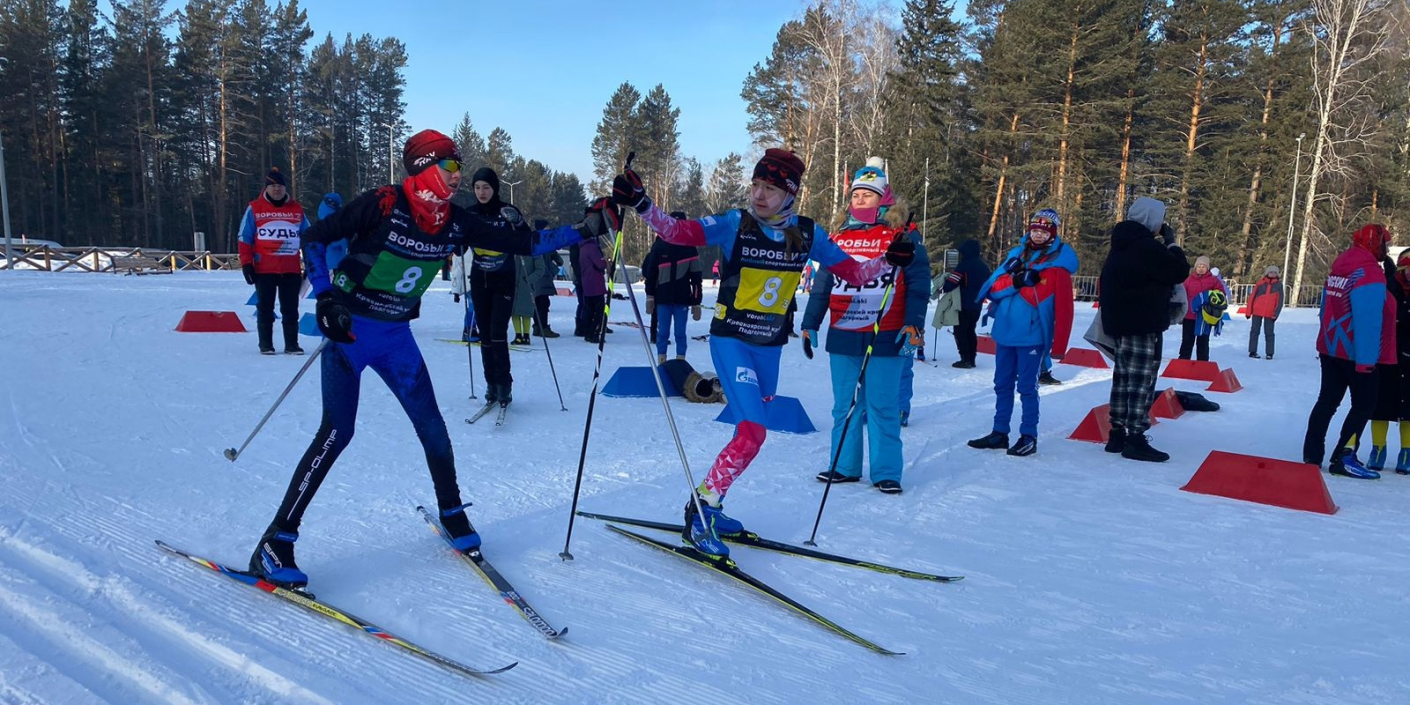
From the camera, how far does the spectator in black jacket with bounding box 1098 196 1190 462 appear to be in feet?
20.3

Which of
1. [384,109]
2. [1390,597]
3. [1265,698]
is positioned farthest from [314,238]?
[384,109]

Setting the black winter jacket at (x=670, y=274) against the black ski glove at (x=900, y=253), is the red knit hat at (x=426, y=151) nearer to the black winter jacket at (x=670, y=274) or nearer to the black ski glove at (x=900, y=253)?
the black ski glove at (x=900, y=253)

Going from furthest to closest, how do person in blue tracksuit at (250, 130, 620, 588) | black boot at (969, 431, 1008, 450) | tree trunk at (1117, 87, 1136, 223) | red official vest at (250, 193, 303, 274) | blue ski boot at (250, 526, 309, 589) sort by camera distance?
tree trunk at (1117, 87, 1136, 223)
red official vest at (250, 193, 303, 274)
black boot at (969, 431, 1008, 450)
person in blue tracksuit at (250, 130, 620, 588)
blue ski boot at (250, 526, 309, 589)

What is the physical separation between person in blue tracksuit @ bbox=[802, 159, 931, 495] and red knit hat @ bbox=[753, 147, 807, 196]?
145cm

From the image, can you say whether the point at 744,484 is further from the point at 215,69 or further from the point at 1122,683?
the point at 215,69

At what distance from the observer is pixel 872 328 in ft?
17.1

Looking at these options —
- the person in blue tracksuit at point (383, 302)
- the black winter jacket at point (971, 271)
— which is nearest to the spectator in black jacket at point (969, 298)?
the black winter jacket at point (971, 271)

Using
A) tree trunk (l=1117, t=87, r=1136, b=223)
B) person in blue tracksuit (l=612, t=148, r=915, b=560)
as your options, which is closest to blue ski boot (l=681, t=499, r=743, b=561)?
person in blue tracksuit (l=612, t=148, r=915, b=560)

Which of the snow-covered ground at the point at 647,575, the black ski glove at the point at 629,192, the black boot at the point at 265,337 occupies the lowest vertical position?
the snow-covered ground at the point at 647,575

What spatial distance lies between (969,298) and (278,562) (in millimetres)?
10394

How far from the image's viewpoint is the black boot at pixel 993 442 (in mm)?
6617

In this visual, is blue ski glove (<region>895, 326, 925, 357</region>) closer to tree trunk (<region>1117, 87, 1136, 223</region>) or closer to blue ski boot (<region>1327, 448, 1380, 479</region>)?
blue ski boot (<region>1327, 448, 1380, 479</region>)

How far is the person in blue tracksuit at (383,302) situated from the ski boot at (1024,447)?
432 centimetres

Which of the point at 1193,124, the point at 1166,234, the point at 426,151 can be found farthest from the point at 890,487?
the point at 1193,124
